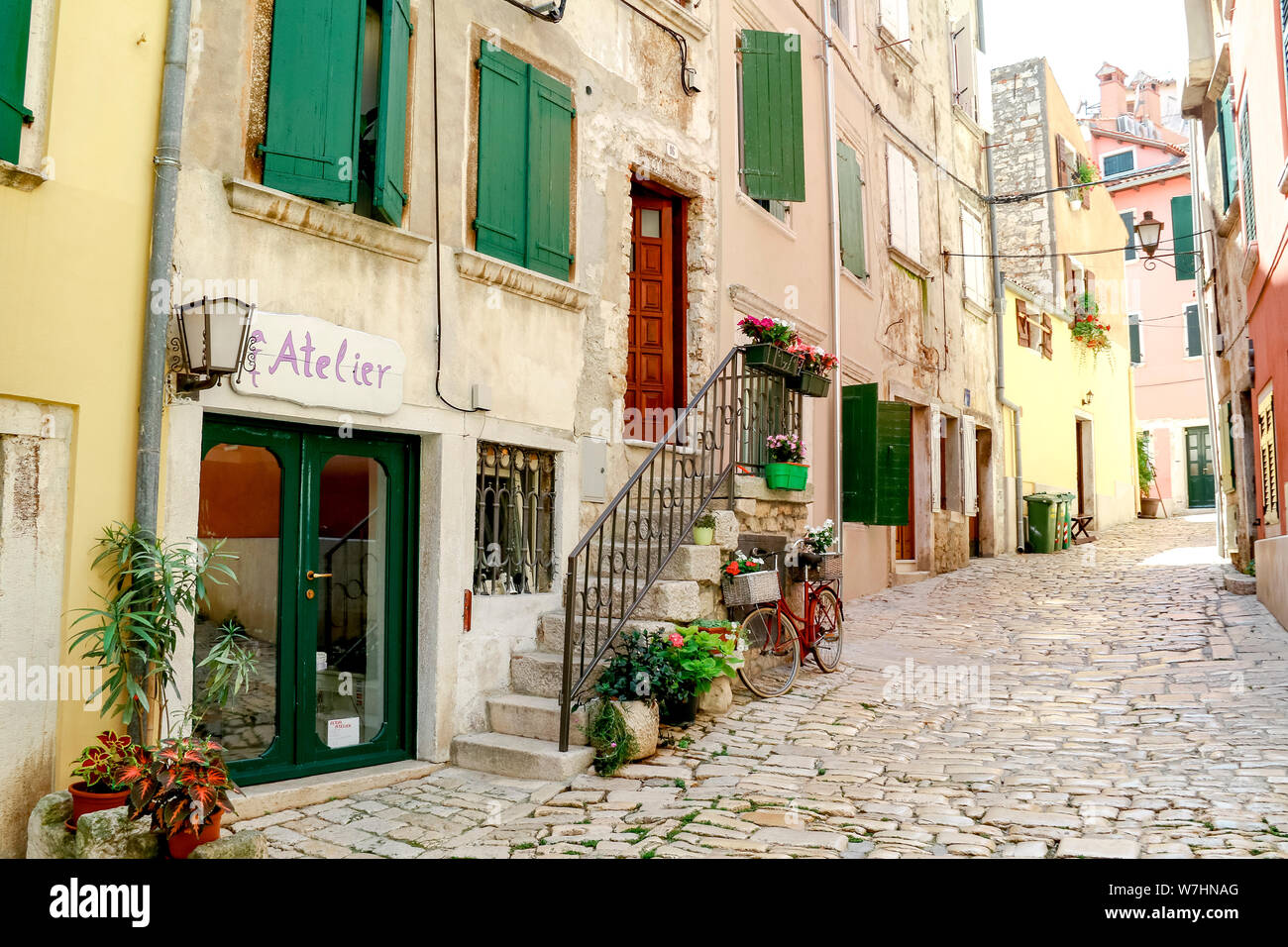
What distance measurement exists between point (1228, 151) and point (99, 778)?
1274 cm

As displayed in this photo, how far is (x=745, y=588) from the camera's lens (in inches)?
261

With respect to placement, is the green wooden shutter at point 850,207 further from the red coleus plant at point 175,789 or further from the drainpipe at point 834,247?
the red coleus plant at point 175,789

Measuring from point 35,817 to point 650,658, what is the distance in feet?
10.2

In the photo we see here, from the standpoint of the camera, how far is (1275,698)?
611 cm

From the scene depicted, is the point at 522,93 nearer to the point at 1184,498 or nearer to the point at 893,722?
the point at 893,722

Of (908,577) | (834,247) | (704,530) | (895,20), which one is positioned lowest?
(908,577)

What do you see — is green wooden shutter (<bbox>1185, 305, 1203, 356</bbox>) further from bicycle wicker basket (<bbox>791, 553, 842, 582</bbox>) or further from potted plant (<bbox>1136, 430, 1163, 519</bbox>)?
bicycle wicker basket (<bbox>791, 553, 842, 582</bbox>)

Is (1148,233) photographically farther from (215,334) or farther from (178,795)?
(178,795)

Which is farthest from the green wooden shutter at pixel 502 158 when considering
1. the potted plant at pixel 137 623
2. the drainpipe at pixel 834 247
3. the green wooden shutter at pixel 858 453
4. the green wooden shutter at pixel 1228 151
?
the green wooden shutter at pixel 1228 151

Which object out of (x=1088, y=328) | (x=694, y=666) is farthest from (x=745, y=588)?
(x=1088, y=328)

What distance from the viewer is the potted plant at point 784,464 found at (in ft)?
24.5

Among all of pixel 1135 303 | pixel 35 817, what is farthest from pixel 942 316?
pixel 1135 303

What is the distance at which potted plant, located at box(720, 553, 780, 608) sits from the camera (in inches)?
260

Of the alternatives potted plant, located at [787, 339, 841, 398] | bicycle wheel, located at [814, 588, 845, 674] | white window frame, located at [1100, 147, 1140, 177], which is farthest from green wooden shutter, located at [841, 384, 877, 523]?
white window frame, located at [1100, 147, 1140, 177]
